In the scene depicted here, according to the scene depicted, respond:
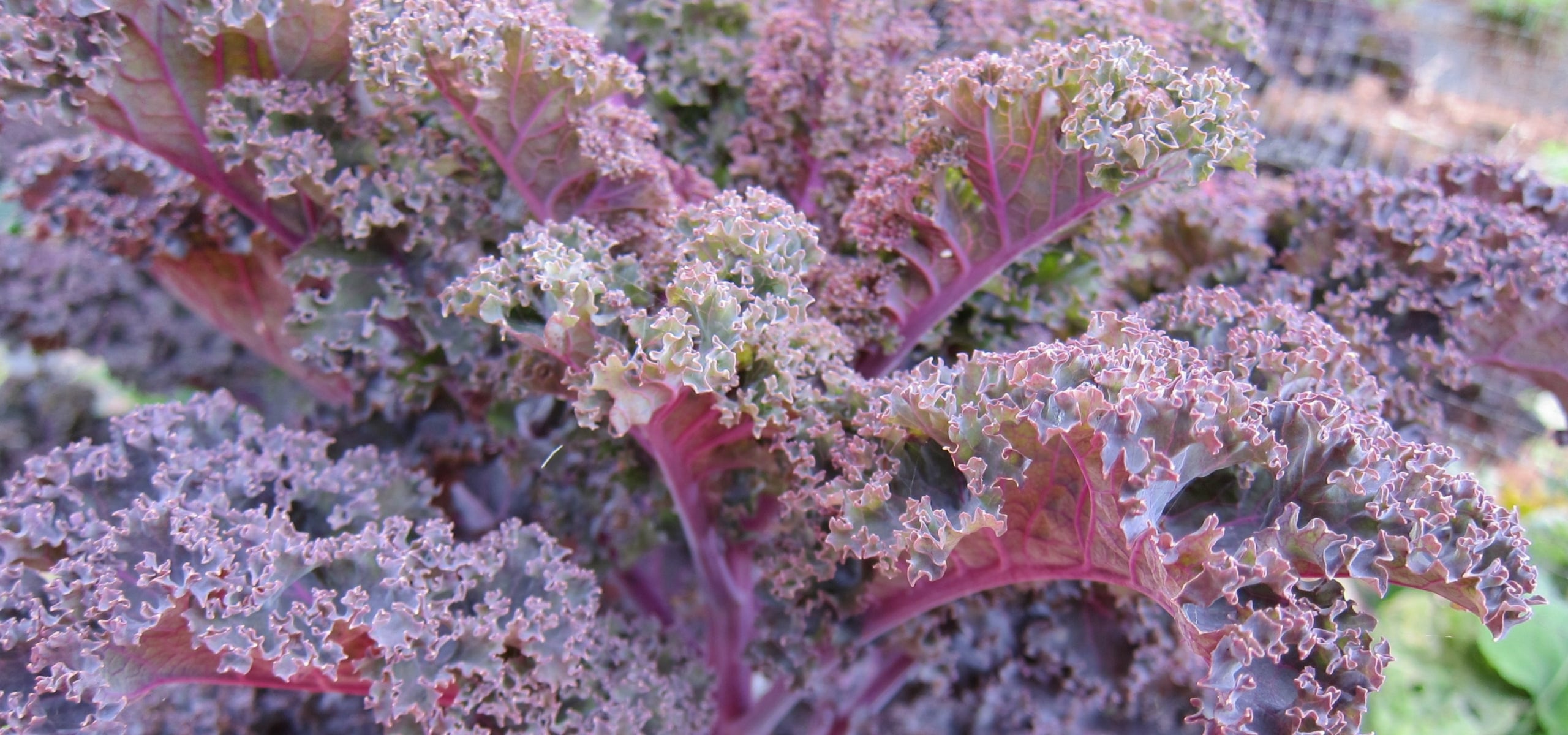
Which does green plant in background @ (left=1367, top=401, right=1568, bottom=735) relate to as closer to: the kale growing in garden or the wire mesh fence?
the kale growing in garden

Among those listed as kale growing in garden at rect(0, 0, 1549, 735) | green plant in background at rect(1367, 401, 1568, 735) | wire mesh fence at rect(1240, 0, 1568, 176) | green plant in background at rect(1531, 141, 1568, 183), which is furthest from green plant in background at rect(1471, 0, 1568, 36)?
kale growing in garden at rect(0, 0, 1549, 735)

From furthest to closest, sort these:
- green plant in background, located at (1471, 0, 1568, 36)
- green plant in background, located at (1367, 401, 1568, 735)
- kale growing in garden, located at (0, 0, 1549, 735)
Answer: green plant in background, located at (1471, 0, 1568, 36) → green plant in background, located at (1367, 401, 1568, 735) → kale growing in garden, located at (0, 0, 1549, 735)

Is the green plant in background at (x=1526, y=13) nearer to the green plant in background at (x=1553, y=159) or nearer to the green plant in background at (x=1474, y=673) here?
the green plant in background at (x=1553, y=159)

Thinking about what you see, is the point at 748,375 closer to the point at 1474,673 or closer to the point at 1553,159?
the point at 1474,673

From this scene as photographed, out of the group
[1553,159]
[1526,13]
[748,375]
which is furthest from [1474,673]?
[1526,13]

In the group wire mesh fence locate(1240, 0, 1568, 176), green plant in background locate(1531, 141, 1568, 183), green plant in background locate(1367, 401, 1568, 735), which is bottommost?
green plant in background locate(1367, 401, 1568, 735)

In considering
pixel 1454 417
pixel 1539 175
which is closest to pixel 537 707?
pixel 1539 175
